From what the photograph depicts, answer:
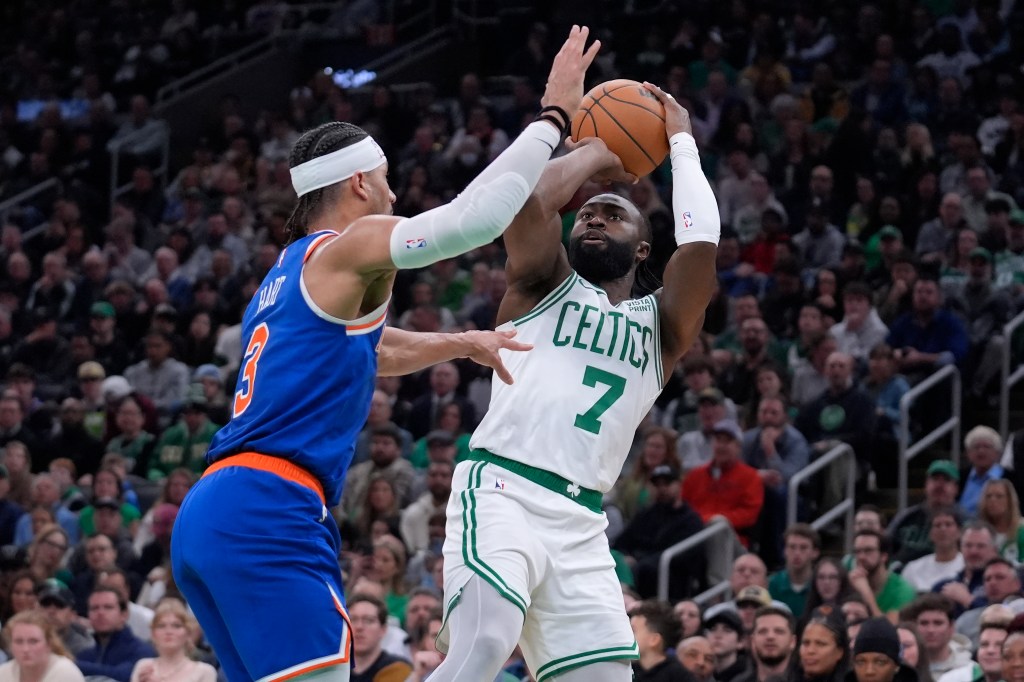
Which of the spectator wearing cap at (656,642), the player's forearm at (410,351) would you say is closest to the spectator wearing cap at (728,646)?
the spectator wearing cap at (656,642)

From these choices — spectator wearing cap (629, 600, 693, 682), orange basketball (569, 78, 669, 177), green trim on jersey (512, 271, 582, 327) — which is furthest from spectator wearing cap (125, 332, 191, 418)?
green trim on jersey (512, 271, 582, 327)

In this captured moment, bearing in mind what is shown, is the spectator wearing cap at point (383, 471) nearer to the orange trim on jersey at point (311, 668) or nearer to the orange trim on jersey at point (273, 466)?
the orange trim on jersey at point (273, 466)

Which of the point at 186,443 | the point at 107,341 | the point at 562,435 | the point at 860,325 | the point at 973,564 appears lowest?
the point at 107,341

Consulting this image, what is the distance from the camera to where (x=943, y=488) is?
12.0 metres

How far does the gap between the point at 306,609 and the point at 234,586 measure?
0.22m

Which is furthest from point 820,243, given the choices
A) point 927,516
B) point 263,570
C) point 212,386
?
point 263,570

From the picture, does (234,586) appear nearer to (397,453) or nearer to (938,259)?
(397,453)

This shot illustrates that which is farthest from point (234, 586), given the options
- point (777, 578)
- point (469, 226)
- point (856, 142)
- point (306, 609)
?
point (856, 142)

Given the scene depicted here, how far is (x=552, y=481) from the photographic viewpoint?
597cm

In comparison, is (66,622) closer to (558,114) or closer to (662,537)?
(662,537)

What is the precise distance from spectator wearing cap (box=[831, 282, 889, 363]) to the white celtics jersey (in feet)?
27.4

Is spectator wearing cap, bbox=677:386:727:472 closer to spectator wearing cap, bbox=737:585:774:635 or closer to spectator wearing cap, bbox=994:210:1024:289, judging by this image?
spectator wearing cap, bbox=737:585:774:635

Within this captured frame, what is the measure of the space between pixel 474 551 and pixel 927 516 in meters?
7.10

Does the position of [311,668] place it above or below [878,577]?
above
